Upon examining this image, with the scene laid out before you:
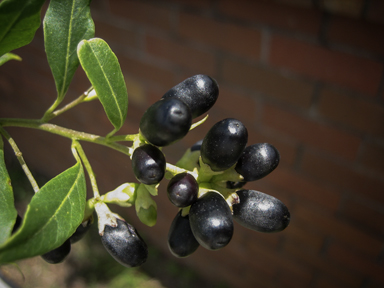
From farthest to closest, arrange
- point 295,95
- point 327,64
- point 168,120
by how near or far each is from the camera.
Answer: point 295,95 < point 327,64 < point 168,120

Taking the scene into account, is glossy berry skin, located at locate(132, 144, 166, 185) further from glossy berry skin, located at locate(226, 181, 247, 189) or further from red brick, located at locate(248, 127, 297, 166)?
red brick, located at locate(248, 127, 297, 166)

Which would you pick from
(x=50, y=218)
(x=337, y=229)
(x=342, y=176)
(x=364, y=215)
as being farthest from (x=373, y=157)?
(x=50, y=218)

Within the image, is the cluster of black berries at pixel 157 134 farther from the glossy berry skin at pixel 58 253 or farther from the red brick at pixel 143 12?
the red brick at pixel 143 12

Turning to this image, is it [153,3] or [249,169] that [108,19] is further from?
[249,169]

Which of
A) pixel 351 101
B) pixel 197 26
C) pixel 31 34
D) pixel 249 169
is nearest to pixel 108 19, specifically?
pixel 197 26

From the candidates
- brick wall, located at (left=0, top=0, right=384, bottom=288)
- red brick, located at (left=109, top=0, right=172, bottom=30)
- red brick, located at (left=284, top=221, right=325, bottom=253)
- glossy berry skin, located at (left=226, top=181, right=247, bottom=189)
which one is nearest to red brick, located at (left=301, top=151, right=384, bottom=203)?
brick wall, located at (left=0, top=0, right=384, bottom=288)

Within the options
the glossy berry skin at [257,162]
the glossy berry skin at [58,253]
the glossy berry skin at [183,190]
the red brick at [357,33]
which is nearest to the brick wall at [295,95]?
the red brick at [357,33]

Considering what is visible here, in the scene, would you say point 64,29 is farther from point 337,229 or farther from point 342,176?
point 337,229
